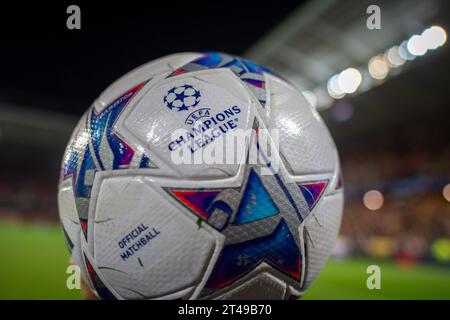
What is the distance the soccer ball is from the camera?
1481mm

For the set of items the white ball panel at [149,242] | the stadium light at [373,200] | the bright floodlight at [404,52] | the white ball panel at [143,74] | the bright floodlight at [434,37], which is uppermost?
the bright floodlight at [404,52]

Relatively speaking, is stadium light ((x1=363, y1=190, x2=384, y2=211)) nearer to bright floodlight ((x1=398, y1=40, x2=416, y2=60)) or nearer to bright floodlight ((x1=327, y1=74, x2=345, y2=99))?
bright floodlight ((x1=327, y1=74, x2=345, y2=99))

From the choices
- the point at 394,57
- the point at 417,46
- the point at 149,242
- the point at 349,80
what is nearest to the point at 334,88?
the point at 349,80

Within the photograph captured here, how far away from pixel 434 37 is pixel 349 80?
4.34m

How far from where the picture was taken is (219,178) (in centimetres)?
148

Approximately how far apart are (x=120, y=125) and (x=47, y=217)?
117 feet

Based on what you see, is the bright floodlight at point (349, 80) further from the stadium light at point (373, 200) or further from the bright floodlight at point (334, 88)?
the stadium light at point (373, 200)

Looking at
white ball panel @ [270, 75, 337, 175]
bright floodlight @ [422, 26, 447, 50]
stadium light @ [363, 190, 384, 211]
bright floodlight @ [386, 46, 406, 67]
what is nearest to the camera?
white ball panel @ [270, 75, 337, 175]

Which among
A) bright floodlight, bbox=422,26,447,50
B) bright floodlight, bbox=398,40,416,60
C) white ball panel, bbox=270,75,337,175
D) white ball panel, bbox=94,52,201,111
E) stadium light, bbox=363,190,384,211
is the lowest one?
white ball panel, bbox=270,75,337,175

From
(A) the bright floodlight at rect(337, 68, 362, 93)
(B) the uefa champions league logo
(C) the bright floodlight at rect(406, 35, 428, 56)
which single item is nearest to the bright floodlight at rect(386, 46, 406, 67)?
(C) the bright floodlight at rect(406, 35, 428, 56)

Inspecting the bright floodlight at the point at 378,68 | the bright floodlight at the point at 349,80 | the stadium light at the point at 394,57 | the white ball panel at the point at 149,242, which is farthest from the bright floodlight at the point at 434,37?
the white ball panel at the point at 149,242

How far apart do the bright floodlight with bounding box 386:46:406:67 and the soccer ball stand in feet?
43.8

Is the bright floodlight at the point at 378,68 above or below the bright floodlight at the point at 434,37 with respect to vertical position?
above

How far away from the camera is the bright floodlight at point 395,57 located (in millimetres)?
13406
